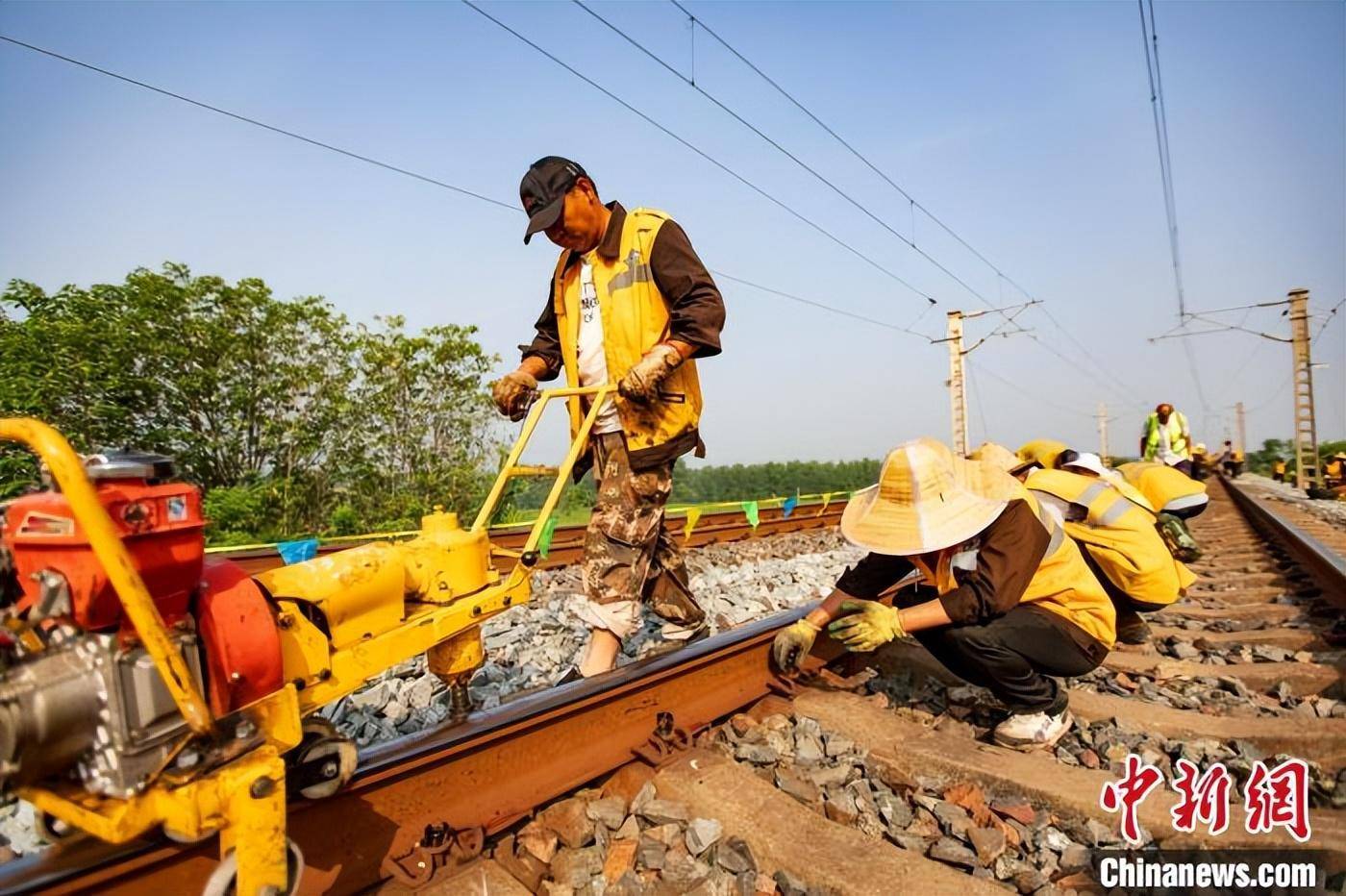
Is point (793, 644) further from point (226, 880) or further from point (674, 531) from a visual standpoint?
point (674, 531)

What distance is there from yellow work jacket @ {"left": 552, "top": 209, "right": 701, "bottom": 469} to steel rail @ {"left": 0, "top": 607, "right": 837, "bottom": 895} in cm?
86

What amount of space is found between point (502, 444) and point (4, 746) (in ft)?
49.4

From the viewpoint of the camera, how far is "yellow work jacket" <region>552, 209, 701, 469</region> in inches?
117

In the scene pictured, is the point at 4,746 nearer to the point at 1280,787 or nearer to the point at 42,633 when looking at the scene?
the point at 42,633

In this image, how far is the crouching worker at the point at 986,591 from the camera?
265 cm

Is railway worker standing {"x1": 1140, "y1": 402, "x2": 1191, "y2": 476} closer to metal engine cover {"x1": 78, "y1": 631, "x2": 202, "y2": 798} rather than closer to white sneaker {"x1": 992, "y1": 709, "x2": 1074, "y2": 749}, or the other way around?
white sneaker {"x1": 992, "y1": 709, "x2": 1074, "y2": 749}

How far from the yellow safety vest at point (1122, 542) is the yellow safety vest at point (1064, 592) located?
2.30ft

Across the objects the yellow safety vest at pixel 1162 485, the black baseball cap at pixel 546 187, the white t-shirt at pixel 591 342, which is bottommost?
the yellow safety vest at pixel 1162 485

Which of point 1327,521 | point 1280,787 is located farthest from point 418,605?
point 1327,521

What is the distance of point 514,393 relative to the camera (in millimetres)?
2939

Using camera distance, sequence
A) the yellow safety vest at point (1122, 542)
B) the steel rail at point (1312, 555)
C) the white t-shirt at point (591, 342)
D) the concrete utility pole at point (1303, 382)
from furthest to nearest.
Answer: the concrete utility pole at point (1303, 382) → the steel rail at point (1312, 555) → the yellow safety vest at point (1122, 542) → the white t-shirt at point (591, 342)

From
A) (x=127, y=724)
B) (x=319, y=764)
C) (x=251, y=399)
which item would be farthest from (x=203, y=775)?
(x=251, y=399)

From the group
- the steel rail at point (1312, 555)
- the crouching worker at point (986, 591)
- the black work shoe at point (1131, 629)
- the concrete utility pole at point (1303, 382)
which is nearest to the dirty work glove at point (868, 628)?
the crouching worker at point (986, 591)

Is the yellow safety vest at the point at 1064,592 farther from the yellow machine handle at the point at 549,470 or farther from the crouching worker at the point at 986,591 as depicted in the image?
the yellow machine handle at the point at 549,470
